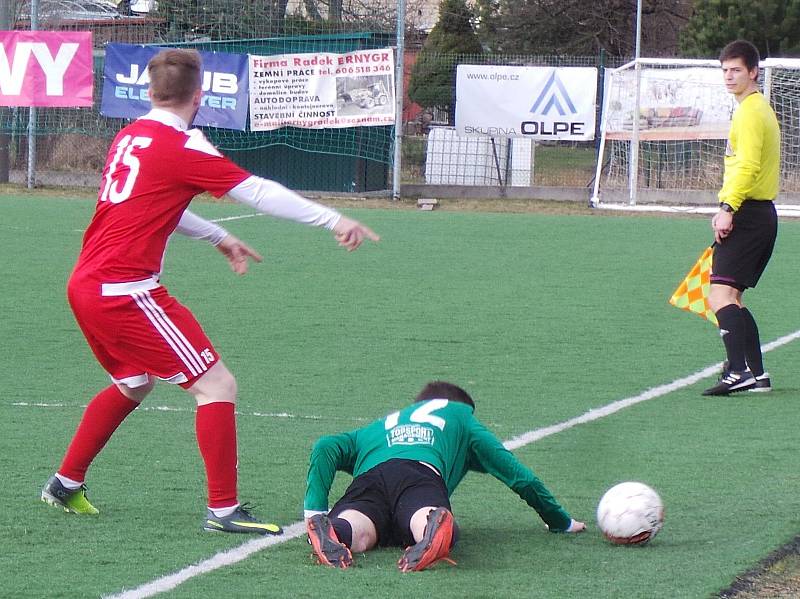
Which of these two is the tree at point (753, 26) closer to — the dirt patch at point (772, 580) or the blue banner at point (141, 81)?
the blue banner at point (141, 81)

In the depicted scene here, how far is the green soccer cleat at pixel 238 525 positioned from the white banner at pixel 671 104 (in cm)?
1632

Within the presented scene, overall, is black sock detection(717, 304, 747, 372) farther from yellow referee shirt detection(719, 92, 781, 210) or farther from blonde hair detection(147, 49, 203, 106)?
blonde hair detection(147, 49, 203, 106)

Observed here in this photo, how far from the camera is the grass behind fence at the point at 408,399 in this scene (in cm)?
432

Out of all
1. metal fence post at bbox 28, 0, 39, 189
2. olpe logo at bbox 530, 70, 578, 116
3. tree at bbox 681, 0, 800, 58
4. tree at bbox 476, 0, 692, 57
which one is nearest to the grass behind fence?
metal fence post at bbox 28, 0, 39, 189

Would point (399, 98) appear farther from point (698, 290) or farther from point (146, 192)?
point (146, 192)

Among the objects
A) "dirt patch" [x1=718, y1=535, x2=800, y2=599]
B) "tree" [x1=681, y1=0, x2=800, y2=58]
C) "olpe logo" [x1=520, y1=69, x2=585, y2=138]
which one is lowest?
"dirt patch" [x1=718, y1=535, x2=800, y2=599]

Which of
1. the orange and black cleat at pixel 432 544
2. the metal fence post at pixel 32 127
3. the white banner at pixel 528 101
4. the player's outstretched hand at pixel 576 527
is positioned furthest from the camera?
the white banner at pixel 528 101

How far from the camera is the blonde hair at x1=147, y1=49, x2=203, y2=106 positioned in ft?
15.2

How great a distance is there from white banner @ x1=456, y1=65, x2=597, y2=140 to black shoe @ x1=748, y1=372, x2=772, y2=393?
1294 centimetres

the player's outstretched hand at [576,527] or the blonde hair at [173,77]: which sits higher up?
the blonde hair at [173,77]

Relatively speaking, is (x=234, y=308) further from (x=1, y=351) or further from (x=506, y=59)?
(x=506, y=59)

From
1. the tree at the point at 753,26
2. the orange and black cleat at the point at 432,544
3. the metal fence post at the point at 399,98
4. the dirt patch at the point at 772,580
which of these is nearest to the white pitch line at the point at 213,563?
the orange and black cleat at the point at 432,544

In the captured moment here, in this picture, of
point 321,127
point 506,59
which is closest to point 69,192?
point 321,127

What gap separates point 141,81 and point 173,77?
1621 cm
